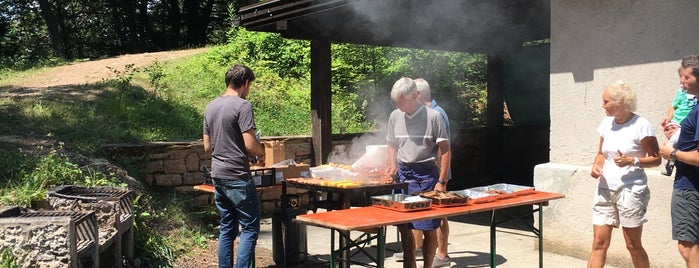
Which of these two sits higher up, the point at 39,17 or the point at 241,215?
the point at 39,17

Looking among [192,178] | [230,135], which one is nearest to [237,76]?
[230,135]

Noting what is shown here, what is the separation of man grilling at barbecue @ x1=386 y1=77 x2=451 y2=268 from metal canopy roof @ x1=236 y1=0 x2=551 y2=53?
7.55 feet

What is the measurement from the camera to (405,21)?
28.2ft

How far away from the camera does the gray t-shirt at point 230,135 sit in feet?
14.5

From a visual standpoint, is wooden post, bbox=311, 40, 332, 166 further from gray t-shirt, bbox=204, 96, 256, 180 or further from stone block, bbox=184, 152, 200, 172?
gray t-shirt, bbox=204, 96, 256, 180

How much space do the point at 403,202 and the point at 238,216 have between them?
4.45ft

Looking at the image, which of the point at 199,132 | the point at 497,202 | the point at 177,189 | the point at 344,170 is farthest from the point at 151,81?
the point at 497,202

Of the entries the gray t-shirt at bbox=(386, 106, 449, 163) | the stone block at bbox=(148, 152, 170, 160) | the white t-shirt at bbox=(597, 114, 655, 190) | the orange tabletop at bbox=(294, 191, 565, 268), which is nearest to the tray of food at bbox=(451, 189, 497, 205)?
the orange tabletop at bbox=(294, 191, 565, 268)

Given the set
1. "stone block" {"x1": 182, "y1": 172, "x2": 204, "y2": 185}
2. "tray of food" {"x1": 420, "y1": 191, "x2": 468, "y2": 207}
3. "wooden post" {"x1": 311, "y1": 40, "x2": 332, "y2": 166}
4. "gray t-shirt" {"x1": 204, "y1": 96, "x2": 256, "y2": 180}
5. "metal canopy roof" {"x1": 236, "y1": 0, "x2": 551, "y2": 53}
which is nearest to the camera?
"tray of food" {"x1": 420, "y1": 191, "x2": 468, "y2": 207}

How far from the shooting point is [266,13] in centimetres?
743

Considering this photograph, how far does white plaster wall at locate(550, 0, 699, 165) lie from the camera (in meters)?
5.18

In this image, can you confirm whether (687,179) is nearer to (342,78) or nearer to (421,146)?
(421,146)

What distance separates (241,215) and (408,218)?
140 centimetres

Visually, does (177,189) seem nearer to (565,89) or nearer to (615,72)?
(565,89)
